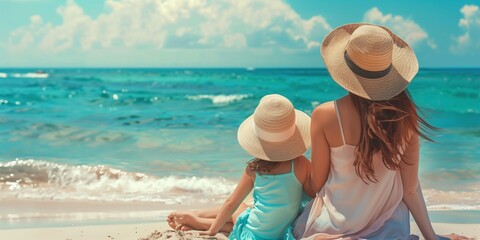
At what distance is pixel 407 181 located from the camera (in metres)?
2.99

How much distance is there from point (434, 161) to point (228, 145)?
287 cm

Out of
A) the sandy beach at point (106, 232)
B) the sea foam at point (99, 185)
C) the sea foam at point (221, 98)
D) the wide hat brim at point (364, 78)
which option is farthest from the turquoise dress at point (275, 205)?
the sea foam at point (221, 98)

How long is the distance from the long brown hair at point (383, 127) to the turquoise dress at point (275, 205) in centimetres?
48

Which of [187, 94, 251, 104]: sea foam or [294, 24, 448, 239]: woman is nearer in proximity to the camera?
[294, 24, 448, 239]: woman

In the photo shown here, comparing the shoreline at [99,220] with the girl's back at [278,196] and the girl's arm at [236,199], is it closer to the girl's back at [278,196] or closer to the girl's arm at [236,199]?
the girl's arm at [236,199]

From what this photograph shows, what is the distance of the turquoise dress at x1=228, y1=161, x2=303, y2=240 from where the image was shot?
321 centimetres

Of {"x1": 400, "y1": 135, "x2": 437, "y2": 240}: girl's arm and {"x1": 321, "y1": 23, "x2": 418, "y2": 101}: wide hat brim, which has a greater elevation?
{"x1": 321, "y1": 23, "x2": 418, "y2": 101}: wide hat brim

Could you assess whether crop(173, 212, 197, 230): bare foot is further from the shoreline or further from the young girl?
the young girl

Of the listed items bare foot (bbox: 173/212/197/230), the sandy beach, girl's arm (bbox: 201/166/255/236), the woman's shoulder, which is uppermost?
the woman's shoulder

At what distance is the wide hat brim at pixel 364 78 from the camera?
2.74m

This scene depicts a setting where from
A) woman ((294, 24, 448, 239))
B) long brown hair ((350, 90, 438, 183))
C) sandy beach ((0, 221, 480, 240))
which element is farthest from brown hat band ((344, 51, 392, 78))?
sandy beach ((0, 221, 480, 240))

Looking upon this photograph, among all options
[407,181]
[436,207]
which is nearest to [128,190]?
[436,207]

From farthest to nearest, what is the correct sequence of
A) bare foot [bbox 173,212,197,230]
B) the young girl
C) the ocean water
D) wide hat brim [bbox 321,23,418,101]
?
1. the ocean water
2. bare foot [bbox 173,212,197,230]
3. the young girl
4. wide hat brim [bbox 321,23,418,101]

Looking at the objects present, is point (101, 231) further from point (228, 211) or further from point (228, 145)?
point (228, 145)
